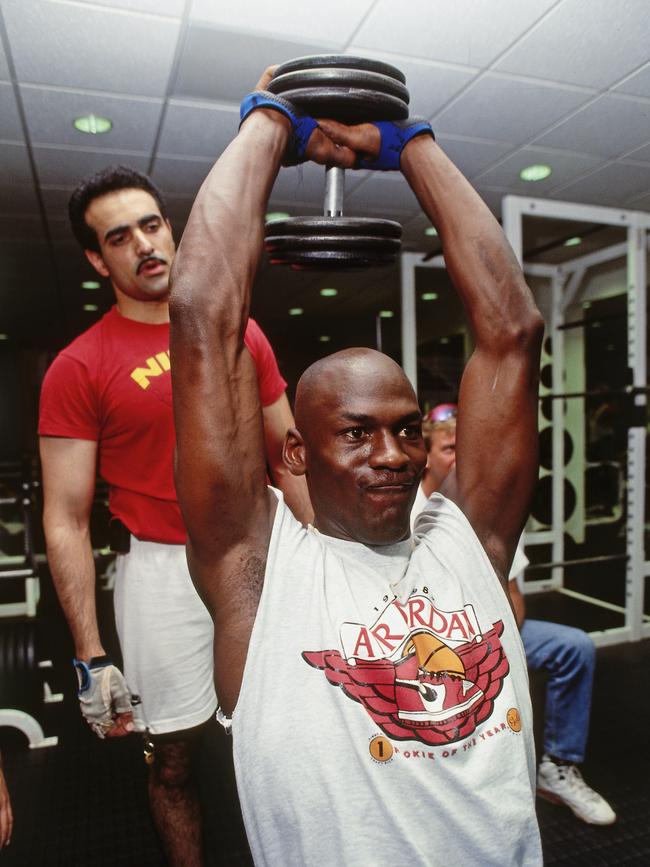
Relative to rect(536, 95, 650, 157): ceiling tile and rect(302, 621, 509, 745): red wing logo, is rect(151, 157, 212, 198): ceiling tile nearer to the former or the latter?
rect(536, 95, 650, 157): ceiling tile

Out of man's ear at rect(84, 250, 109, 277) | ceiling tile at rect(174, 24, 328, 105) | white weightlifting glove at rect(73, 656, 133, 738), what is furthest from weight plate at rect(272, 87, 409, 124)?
ceiling tile at rect(174, 24, 328, 105)

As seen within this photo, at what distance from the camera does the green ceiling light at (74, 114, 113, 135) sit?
3094 millimetres

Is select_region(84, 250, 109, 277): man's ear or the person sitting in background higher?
select_region(84, 250, 109, 277): man's ear

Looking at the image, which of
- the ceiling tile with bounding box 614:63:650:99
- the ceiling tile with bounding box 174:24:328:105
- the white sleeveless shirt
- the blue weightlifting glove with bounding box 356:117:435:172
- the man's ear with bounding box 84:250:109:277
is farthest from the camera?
the ceiling tile with bounding box 614:63:650:99

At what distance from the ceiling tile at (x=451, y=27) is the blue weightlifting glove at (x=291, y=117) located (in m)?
1.77

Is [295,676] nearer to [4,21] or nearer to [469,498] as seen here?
[469,498]

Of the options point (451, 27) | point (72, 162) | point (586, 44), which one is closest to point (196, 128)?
point (72, 162)

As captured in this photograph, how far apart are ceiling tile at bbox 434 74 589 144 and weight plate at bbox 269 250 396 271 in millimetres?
2269

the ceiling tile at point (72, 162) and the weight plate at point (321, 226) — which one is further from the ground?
the ceiling tile at point (72, 162)

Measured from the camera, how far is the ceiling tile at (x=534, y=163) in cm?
365

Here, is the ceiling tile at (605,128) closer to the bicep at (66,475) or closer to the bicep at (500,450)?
the bicep at (500,450)

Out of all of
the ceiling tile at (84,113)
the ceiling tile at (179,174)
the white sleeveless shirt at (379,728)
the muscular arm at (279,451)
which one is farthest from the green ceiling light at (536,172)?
the white sleeveless shirt at (379,728)

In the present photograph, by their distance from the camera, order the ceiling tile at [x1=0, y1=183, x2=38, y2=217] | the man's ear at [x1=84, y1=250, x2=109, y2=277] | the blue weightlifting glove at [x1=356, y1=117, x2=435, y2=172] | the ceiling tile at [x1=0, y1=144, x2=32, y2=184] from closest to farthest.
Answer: the blue weightlifting glove at [x1=356, y1=117, x2=435, y2=172] → the man's ear at [x1=84, y1=250, x2=109, y2=277] → the ceiling tile at [x1=0, y1=144, x2=32, y2=184] → the ceiling tile at [x1=0, y1=183, x2=38, y2=217]

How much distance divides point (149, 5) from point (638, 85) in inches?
85.0
